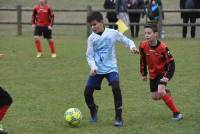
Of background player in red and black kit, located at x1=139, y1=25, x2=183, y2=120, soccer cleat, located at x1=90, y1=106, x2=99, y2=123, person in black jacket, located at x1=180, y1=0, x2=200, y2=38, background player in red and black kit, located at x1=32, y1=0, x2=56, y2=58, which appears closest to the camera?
background player in red and black kit, located at x1=139, y1=25, x2=183, y2=120

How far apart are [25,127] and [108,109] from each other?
1.68 meters

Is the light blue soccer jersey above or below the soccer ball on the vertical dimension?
above

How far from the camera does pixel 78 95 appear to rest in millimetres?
9875

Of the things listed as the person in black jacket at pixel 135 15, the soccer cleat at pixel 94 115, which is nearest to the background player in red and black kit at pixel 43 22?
the person in black jacket at pixel 135 15

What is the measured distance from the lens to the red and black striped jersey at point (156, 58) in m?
7.61

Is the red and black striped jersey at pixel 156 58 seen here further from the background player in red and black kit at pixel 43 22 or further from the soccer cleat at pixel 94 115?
the background player in red and black kit at pixel 43 22

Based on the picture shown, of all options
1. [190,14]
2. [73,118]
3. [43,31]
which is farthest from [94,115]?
[190,14]

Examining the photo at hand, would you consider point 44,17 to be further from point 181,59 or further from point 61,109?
point 61,109

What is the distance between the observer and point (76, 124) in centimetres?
743

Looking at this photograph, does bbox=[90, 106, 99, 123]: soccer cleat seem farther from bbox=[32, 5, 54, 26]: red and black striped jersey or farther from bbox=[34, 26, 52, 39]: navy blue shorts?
bbox=[32, 5, 54, 26]: red and black striped jersey

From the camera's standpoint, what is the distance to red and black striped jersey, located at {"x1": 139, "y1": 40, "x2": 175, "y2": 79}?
7.61 meters

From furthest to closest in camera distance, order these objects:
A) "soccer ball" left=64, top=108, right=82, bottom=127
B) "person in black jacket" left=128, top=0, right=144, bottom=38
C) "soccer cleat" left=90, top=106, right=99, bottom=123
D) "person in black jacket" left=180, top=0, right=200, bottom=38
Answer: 1. "person in black jacket" left=128, top=0, right=144, bottom=38
2. "person in black jacket" left=180, top=0, right=200, bottom=38
3. "soccer cleat" left=90, top=106, right=99, bottom=123
4. "soccer ball" left=64, top=108, right=82, bottom=127

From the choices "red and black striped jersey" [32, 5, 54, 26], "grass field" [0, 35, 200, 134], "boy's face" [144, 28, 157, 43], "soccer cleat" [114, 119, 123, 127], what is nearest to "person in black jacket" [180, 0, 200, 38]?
"grass field" [0, 35, 200, 134]

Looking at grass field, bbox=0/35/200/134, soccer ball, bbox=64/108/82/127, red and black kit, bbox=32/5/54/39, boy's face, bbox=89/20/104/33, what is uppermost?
boy's face, bbox=89/20/104/33
